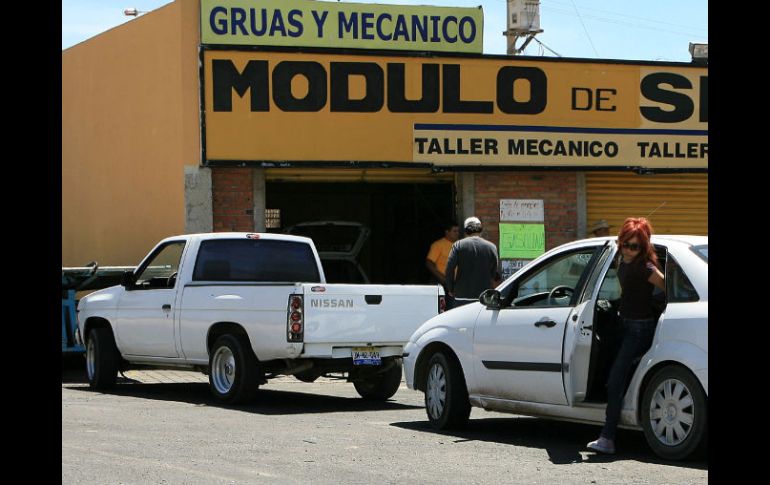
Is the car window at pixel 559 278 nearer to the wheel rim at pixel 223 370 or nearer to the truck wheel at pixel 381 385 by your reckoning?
the truck wheel at pixel 381 385

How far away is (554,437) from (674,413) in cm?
197

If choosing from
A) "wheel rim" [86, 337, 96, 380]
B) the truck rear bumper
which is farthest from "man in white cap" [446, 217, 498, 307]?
"wheel rim" [86, 337, 96, 380]

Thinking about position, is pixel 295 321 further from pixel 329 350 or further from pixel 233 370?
pixel 233 370

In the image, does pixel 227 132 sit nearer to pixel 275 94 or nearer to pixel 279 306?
pixel 275 94

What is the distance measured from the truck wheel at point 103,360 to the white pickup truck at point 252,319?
0.01 m

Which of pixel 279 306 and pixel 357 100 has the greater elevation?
pixel 357 100

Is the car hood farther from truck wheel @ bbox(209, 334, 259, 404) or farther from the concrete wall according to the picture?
the concrete wall

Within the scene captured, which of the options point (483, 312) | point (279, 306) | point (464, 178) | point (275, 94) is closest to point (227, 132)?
point (275, 94)

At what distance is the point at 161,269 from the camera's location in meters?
15.9

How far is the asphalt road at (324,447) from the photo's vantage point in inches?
307

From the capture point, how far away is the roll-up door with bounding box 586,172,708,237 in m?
20.1

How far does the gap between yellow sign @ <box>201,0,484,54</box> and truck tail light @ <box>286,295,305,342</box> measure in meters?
7.26
